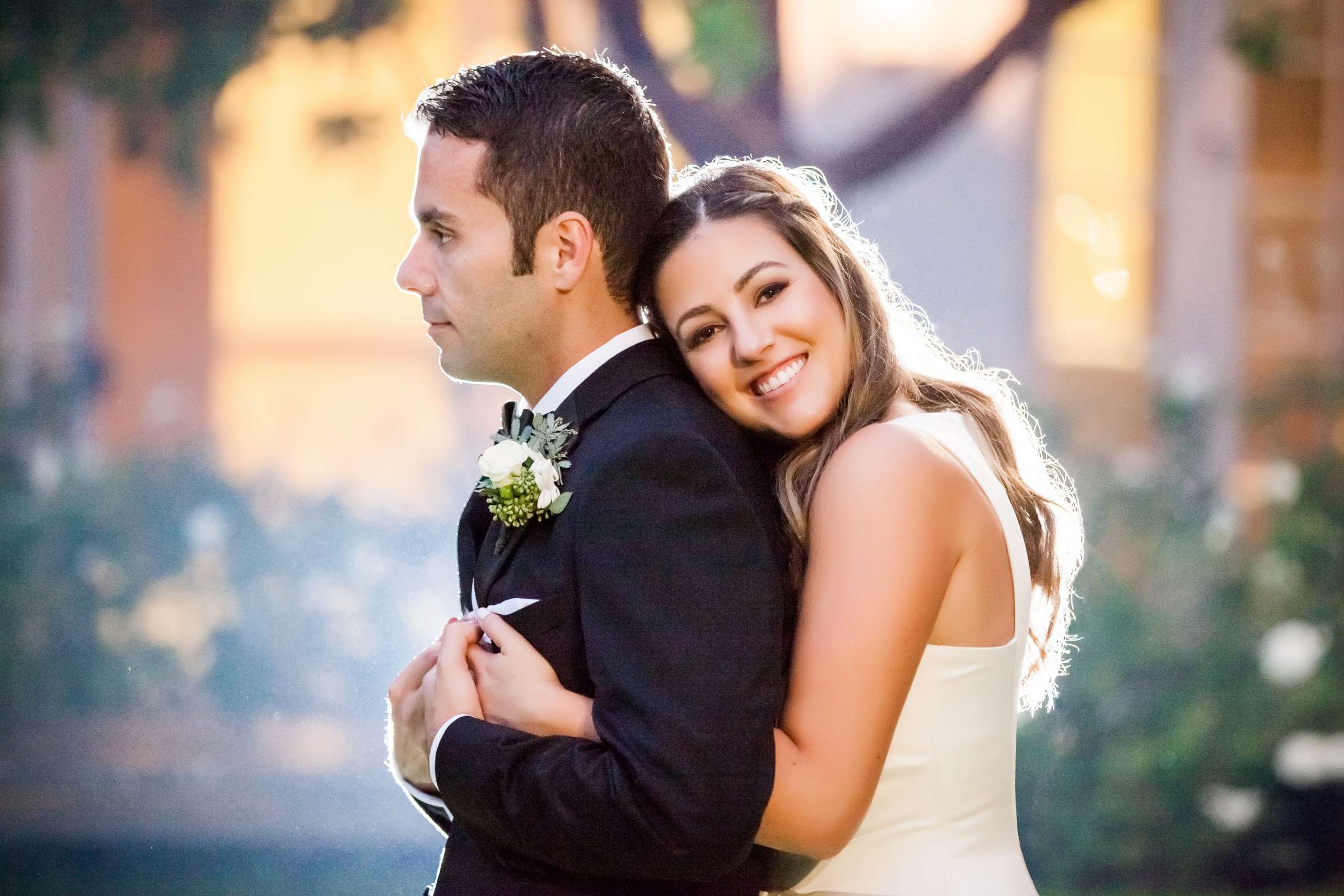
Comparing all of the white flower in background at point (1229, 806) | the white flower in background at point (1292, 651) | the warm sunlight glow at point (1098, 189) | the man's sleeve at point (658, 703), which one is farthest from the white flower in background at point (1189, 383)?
the man's sleeve at point (658, 703)

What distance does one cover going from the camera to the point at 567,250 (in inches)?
82.3

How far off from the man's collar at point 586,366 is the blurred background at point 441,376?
6.29 ft

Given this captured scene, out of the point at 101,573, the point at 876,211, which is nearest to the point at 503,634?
the point at 876,211

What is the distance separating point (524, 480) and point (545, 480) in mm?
31

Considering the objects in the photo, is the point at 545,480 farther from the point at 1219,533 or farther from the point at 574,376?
the point at 1219,533

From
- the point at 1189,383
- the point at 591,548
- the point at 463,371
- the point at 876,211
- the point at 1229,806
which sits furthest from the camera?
the point at 1189,383

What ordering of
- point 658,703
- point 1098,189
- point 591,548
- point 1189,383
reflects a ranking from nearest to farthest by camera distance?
point 658,703 < point 591,548 < point 1189,383 < point 1098,189

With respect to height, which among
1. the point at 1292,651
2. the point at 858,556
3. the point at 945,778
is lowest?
the point at 1292,651

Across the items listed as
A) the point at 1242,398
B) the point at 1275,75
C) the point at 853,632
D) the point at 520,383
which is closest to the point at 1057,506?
the point at 853,632

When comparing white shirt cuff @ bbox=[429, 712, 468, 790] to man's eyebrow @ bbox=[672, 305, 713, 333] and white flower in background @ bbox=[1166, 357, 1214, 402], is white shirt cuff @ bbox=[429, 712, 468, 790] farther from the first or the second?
white flower in background @ bbox=[1166, 357, 1214, 402]

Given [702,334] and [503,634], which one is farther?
[702,334]

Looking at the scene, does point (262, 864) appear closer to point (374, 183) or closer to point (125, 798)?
point (125, 798)

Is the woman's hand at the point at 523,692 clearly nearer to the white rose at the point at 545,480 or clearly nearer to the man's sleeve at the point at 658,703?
the man's sleeve at the point at 658,703

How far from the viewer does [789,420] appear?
212 cm
